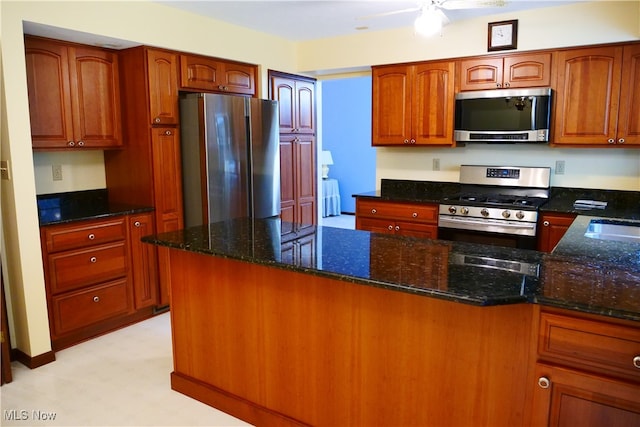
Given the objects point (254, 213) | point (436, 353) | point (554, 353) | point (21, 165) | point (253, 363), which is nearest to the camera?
point (554, 353)

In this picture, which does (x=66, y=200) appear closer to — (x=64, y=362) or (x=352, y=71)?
(x=64, y=362)

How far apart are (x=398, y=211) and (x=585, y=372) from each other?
2.78 meters

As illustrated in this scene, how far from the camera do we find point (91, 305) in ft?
11.1

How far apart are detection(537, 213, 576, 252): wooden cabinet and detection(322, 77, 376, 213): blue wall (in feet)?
16.2

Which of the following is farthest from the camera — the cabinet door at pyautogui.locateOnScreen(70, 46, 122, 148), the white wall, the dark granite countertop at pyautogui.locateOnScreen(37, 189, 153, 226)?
the cabinet door at pyautogui.locateOnScreen(70, 46, 122, 148)

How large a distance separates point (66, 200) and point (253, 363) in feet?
7.63

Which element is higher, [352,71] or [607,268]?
[352,71]

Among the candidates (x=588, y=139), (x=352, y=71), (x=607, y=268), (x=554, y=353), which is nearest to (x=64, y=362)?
(x=554, y=353)

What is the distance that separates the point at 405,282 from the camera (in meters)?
1.63

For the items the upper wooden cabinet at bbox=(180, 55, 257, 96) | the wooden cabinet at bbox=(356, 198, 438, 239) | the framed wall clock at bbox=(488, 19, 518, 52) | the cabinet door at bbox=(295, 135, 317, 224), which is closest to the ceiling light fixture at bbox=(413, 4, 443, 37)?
the framed wall clock at bbox=(488, 19, 518, 52)

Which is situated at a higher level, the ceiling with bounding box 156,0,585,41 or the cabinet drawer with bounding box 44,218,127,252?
the ceiling with bounding box 156,0,585,41

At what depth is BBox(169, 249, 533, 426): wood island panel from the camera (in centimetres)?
173

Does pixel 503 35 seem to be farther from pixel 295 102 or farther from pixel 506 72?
pixel 295 102

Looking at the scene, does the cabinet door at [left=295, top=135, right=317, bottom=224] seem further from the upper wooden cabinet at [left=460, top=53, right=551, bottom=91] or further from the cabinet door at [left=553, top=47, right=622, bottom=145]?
the cabinet door at [left=553, top=47, right=622, bottom=145]
